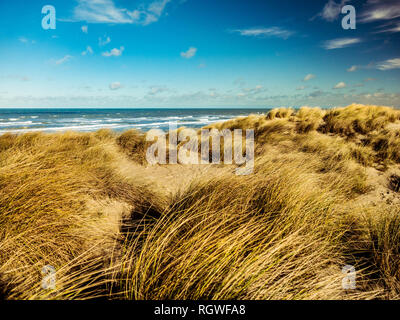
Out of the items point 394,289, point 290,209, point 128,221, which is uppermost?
point 290,209

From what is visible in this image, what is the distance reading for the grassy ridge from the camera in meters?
1.29

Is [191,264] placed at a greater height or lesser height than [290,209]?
lesser

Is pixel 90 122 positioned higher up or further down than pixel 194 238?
higher up

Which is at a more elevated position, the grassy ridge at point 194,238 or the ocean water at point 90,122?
the ocean water at point 90,122

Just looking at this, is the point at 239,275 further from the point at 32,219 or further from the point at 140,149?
the point at 140,149

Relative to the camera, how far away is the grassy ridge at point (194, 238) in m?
1.29

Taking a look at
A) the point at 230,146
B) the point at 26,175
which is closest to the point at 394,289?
the point at 26,175

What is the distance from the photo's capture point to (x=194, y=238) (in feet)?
4.87

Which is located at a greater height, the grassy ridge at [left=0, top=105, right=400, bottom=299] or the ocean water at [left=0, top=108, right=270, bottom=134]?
the ocean water at [left=0, top=108, right=270, bottom=134]

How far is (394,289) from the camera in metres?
1.47

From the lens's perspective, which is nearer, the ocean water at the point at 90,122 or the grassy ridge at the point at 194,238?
the grassy ridge at the point at 194,238

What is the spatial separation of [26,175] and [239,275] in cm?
204

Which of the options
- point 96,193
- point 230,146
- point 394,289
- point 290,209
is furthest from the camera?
point 230,146

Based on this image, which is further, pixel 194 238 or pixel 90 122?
pixel 90 122
